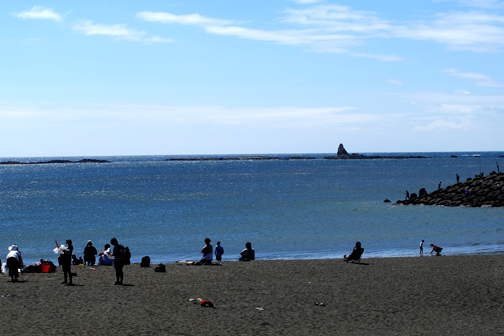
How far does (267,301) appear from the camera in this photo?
628 inches

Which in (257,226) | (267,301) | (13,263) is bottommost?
(257,226)

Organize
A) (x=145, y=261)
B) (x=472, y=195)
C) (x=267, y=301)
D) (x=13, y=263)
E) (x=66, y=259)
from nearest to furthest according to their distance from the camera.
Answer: (x=267, y=301) < (x=66, y=259) < (x=13, y=263) < (x=145, y=261) < (x=472, y=195)

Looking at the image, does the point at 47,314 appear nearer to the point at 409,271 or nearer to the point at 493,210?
the point at 409,271

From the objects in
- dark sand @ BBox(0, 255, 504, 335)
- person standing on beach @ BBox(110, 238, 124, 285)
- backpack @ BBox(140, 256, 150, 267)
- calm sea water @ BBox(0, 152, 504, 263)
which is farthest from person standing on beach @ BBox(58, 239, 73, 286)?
calm sea water @ BBox(0, 152, 504, 263)

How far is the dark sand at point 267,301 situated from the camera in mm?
12938

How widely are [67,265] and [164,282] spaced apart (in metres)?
3.55

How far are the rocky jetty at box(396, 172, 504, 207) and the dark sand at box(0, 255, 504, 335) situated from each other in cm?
3660

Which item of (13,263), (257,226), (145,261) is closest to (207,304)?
(13,263)

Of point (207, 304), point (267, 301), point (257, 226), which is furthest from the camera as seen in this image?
point (257, 226)

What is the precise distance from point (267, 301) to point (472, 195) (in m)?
50.3

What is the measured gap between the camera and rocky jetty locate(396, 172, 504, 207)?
5653 centimetres

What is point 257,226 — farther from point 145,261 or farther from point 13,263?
point 13,263

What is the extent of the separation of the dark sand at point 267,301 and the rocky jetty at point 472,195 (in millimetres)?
36600

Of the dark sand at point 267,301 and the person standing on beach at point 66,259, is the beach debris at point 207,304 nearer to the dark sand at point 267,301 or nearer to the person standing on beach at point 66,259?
the dark sand at point 267,301
